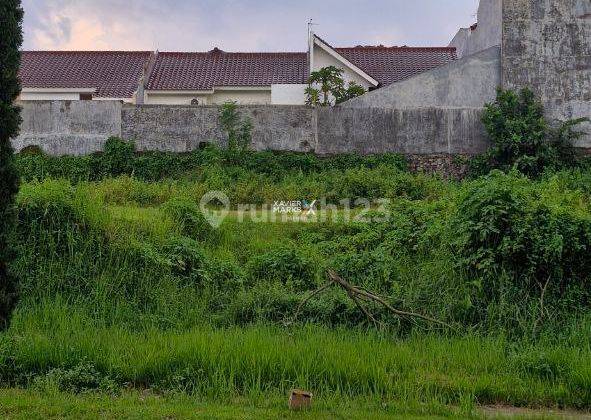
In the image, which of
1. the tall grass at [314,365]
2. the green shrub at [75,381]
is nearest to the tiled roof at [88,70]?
the tall grass at [314,365]

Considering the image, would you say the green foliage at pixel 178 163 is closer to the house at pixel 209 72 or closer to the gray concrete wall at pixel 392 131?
the gray concrete wall at pixel 392 131

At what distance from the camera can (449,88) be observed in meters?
15.9

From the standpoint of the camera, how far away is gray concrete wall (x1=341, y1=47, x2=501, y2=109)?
15.6 m

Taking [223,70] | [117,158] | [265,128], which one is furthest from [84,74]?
[265,128]

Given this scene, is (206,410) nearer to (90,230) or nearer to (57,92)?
(90,230)

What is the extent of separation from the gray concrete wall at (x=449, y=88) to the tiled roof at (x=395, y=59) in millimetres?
7620

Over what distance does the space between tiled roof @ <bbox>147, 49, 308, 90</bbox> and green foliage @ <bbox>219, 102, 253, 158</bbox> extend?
854 centimetres

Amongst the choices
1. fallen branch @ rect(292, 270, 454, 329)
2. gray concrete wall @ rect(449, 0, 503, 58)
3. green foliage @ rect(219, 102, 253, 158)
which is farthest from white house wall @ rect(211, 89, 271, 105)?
fallen branch @ rect(292, 270, 454, 329)

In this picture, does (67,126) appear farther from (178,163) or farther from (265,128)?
(265,128)

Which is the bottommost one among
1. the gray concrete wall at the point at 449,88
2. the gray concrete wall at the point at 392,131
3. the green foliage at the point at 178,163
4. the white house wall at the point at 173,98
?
the green foliage at the point at 178,163

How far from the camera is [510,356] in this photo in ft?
22.4

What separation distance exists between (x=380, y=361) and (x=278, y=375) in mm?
919

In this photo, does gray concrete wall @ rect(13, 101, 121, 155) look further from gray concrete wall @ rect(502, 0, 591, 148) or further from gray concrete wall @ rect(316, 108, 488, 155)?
gray concrete wall @ rect(502, 0, 591, 148)

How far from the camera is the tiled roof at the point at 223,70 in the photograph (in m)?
23.5
